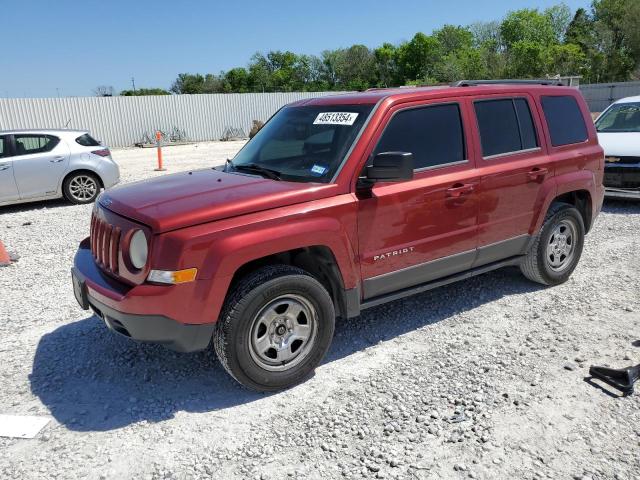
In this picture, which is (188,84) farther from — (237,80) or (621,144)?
(621,144)

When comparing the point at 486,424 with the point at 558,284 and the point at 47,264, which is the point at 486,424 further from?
the point at 47,264

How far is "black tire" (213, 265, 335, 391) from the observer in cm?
340

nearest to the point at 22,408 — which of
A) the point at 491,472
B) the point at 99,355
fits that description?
the point at 99,355

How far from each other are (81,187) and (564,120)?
9122mm

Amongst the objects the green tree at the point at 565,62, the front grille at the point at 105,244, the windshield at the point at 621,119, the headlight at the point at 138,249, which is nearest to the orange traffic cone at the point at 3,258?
the front grille at the point at 105,244

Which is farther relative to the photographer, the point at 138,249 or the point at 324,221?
the point at 324,221

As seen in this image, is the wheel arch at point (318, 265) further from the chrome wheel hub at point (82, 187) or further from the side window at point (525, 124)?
the chrome wheel hub at point (82, 187)

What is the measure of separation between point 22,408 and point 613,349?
4372mm

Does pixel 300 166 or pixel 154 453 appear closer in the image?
pixel 154 453

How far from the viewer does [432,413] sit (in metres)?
3.42

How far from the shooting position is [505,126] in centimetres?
483

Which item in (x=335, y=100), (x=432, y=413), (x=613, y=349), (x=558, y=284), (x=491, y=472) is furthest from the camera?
(x=558, y=284)

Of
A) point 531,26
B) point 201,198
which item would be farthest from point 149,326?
point 531,26

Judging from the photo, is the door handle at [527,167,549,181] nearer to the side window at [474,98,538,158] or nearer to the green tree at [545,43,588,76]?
the side window at [474,98,538,158]
